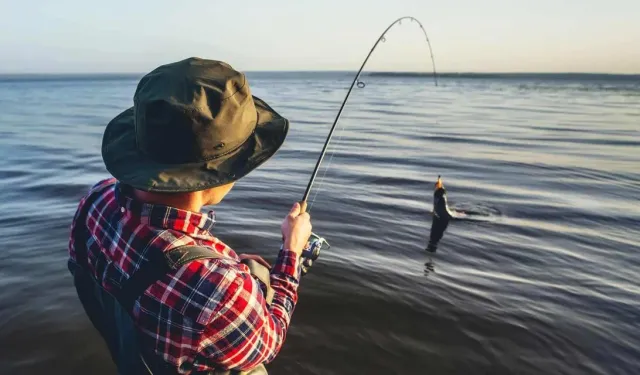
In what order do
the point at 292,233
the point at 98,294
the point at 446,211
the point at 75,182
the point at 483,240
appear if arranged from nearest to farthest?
the point at 98,294, the point at 292,233, the point at 483,240, the point at 446,211, the point at 75,182

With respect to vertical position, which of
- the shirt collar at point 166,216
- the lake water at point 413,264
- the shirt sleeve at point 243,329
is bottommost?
the lake water at point 413,264

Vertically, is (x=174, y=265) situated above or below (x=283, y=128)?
below

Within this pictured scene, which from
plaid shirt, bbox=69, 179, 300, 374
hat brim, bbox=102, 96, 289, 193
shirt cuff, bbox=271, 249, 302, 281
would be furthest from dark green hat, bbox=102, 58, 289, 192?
shirt cuff, bbox=271, 249, 302, 281

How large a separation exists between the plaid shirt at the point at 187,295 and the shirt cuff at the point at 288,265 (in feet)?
1.22

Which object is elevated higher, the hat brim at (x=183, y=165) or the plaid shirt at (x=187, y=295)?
the hat brim at (x=183, y=165)

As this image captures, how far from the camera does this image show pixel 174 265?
1.74 metres

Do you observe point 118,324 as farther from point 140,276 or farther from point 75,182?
point 75,182

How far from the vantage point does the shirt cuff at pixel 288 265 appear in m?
2.41

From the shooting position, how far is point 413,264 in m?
6.77

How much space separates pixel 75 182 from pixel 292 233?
9628mm

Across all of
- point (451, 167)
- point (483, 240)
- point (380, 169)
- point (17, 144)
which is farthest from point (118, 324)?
point (17, 144)

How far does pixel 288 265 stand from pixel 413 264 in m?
4.59

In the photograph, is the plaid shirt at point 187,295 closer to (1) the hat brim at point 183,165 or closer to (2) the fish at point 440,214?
(1) the hat brim at point 183,165

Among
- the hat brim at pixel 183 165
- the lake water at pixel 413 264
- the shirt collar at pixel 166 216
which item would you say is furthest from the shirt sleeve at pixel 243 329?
the lake water at pixel 413 264
